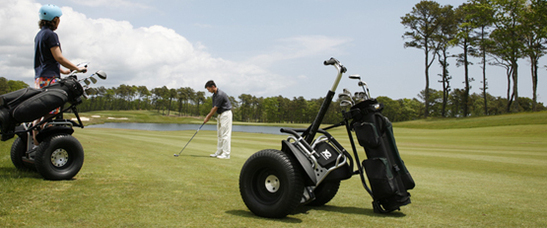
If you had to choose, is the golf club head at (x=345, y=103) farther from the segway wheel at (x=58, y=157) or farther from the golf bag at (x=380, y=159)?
the segway wheel at (x=58, y=157)

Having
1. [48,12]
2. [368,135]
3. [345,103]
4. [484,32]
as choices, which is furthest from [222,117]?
[484,32]

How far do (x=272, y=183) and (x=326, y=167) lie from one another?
0.64 meters

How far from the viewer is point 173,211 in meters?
3.87

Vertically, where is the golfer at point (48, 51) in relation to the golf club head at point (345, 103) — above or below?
above

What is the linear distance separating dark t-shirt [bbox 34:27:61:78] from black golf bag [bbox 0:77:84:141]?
412mm

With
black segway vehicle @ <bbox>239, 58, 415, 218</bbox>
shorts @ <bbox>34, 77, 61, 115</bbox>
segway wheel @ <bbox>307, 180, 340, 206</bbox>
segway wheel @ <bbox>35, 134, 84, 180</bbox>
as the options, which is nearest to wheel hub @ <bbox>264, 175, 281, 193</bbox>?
black segway vehicle @ <bbox>239, 58, 415, 218</bbox>

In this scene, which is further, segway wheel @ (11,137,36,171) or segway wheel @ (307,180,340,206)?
segway wheel @ (11,137,36,171)

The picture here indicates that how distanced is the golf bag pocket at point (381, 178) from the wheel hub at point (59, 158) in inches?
179

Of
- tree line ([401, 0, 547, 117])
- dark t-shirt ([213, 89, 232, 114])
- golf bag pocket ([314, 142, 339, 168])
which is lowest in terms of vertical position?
golf bag pocket ([314, 142, 339, 168])

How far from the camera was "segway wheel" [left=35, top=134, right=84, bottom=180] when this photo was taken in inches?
199

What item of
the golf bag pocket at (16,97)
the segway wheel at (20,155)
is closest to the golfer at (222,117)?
the segway wheel at (20,155)

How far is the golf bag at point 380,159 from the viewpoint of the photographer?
12.8 ft

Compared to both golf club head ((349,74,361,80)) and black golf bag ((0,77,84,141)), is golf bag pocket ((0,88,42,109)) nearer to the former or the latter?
black golf bag ((0,77,84,141))

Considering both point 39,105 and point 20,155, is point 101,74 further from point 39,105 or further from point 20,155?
point 20,155
